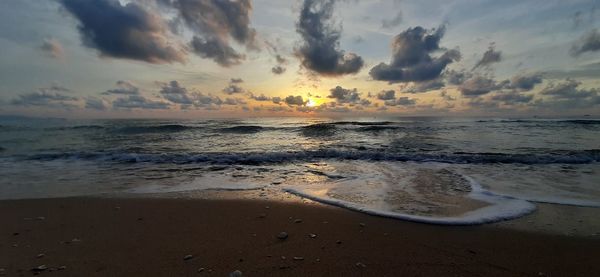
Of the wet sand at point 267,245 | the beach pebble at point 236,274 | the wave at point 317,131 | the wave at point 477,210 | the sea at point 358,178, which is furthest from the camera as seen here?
the wave at point 317,131

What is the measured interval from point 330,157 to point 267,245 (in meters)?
8.82

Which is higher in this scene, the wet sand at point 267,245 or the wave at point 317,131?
the wave at point 317,131

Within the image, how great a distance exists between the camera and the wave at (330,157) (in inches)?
433

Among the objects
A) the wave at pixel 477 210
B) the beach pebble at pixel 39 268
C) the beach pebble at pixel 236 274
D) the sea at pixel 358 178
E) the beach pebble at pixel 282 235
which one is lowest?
the sea at pixel 358 178

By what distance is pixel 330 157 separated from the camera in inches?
483

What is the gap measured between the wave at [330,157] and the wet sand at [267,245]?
20.4 feet

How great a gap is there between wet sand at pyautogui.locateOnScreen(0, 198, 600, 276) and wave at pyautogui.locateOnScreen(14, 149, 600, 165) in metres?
6.23

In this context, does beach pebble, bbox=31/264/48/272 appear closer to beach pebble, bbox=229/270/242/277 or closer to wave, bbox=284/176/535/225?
beach pebble, bbox=229/270/242/277

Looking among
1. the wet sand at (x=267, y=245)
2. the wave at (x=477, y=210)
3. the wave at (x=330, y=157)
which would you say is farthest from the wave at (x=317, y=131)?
the wet sand at (x=267, y=245)

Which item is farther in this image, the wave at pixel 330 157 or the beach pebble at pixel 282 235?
the wave at pixel 330 157

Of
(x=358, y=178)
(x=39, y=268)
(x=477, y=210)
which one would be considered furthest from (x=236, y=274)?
(x=358, y=178)

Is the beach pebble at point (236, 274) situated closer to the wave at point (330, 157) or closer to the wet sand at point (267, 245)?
the wet sand at point (267, 245)

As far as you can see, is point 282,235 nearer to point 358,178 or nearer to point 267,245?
point 267,245

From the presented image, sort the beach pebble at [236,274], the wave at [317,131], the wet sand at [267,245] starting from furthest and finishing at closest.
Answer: the wave at [317,131], the wet sand at [267,245], the beach pebble at [236,274]
